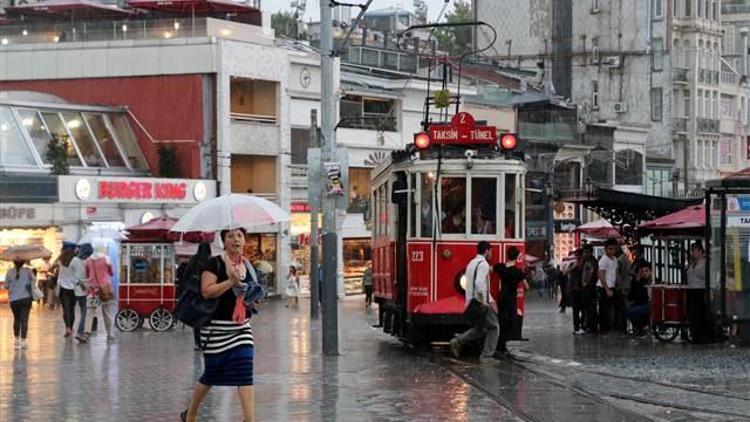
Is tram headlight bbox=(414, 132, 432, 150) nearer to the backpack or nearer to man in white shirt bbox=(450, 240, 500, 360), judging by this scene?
man in white shirt bbox=(450, 240, 500, 360)

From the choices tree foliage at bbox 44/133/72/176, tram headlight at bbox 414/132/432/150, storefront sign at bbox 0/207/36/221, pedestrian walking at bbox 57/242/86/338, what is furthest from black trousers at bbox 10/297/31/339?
tree foliage at bbox 44/133/72/176

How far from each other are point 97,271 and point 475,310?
9202mm

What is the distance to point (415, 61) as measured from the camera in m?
77.3

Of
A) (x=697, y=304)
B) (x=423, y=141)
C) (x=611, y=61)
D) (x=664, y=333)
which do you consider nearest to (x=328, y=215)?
(x=423, y=141)

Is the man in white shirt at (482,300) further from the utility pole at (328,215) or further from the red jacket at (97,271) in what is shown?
the red jacket at (97,271)

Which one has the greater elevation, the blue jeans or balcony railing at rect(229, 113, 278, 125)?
balcony railing at rect(229, 113, 278, 125)

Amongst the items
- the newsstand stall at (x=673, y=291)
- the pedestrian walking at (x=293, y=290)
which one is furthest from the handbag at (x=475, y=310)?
the pedestrian walking at (x=293, y=290)

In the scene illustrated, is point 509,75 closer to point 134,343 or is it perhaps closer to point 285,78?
point 285,78

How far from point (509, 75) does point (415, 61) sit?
12.0m

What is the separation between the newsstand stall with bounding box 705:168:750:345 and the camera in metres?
25.2

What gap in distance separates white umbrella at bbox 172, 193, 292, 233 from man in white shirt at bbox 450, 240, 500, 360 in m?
6.13

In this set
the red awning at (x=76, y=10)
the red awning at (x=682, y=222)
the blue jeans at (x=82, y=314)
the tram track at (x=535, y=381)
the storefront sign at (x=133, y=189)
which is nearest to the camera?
the tram track at (x=535, y=381)

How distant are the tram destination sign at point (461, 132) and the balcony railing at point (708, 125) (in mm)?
69434

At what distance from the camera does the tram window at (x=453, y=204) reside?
25.2 m
